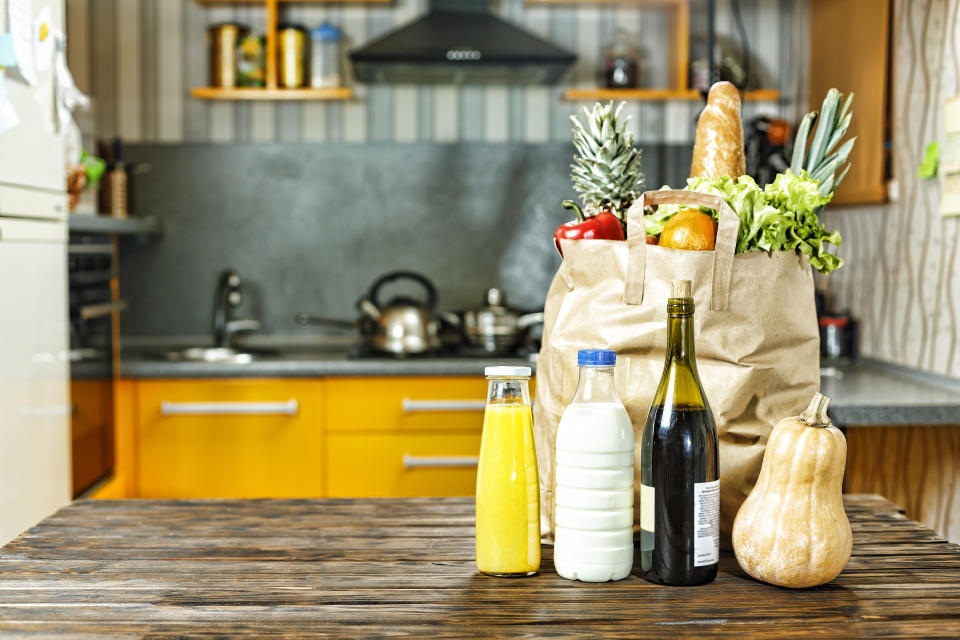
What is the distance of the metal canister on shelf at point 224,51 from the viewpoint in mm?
3164

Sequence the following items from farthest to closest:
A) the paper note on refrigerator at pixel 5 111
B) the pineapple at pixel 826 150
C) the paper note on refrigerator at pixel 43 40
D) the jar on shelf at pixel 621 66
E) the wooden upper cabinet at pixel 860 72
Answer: the jar on shelf at pixel 621 66, the wooden upper cabinet at pixel 860 72, the paper note on refrigerator at pixel 43 40, the paper note on refrigerator at pixel 5 111, the pineapple at pixel 826 150

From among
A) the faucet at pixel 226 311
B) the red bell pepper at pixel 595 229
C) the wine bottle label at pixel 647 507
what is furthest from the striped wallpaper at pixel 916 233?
the faucet at pixel 226 311

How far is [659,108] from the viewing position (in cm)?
338

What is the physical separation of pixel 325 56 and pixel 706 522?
262 cm

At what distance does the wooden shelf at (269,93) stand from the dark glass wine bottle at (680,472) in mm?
2422

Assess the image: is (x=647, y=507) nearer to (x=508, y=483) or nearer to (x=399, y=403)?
(x=508, y=483)

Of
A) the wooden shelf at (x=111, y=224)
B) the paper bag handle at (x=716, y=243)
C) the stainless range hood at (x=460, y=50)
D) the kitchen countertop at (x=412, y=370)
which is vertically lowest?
the kitchen countertop at (x=412, y=370)

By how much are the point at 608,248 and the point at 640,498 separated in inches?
10.6

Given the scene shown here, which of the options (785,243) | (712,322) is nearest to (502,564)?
(712,322)

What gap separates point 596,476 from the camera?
0.93 metres

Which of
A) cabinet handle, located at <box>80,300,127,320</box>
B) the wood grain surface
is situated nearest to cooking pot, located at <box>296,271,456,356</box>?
cabinet handle, located at <box>80,300,127,320</box>

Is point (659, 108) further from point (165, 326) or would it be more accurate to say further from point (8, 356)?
point (8, 356)

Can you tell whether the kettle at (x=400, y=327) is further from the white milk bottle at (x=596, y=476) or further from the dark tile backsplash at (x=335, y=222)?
the white milk bottle at (x=596, y=476)

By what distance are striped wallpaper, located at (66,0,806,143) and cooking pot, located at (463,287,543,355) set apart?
72 cm
